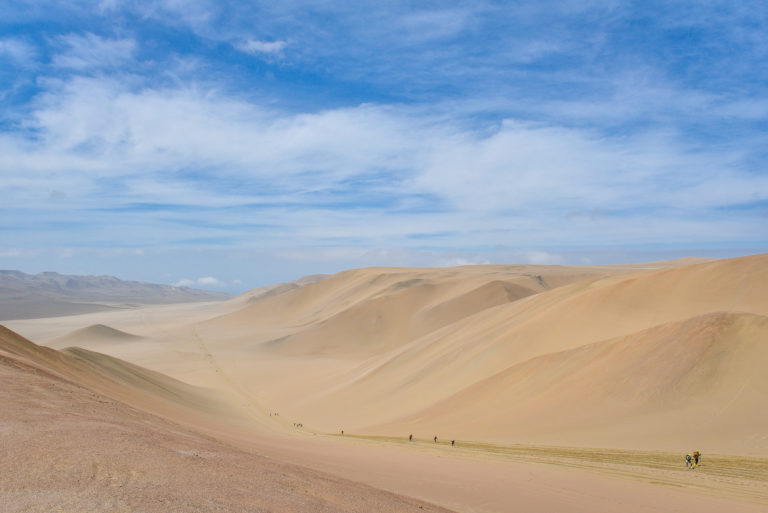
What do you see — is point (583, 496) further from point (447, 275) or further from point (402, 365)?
point (447, 275)

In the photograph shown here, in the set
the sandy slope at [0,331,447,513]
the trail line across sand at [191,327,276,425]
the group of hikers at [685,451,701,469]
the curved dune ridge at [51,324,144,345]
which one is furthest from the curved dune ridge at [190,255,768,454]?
the curved dune ridge at [51,324,144,345]

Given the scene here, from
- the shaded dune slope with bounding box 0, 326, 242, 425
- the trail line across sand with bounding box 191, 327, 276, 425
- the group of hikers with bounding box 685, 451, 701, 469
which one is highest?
the group of hikers with bounding box 685, 451, 701, 469

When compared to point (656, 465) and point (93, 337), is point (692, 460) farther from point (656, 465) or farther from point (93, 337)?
point (93, 337)

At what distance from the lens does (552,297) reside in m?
39.8

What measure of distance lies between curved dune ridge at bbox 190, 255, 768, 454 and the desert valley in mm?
105

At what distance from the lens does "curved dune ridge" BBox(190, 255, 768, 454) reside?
18.5 metres

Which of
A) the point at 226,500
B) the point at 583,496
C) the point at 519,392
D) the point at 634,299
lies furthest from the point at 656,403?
the point at 226,500

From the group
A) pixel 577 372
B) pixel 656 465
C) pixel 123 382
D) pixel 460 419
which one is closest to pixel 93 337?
pixel 123 382

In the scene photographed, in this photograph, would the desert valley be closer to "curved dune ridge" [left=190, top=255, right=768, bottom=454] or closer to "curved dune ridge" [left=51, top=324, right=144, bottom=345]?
"curved dune ridge" [left=190, top=255, right=768, bottom=454]

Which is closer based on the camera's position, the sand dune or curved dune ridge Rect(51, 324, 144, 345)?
the sand dune

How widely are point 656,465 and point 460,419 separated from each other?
9934mm

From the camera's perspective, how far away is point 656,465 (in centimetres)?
1427

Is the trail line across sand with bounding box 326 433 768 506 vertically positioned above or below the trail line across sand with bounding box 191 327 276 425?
above

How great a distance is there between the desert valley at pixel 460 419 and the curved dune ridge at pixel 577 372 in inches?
4.1
